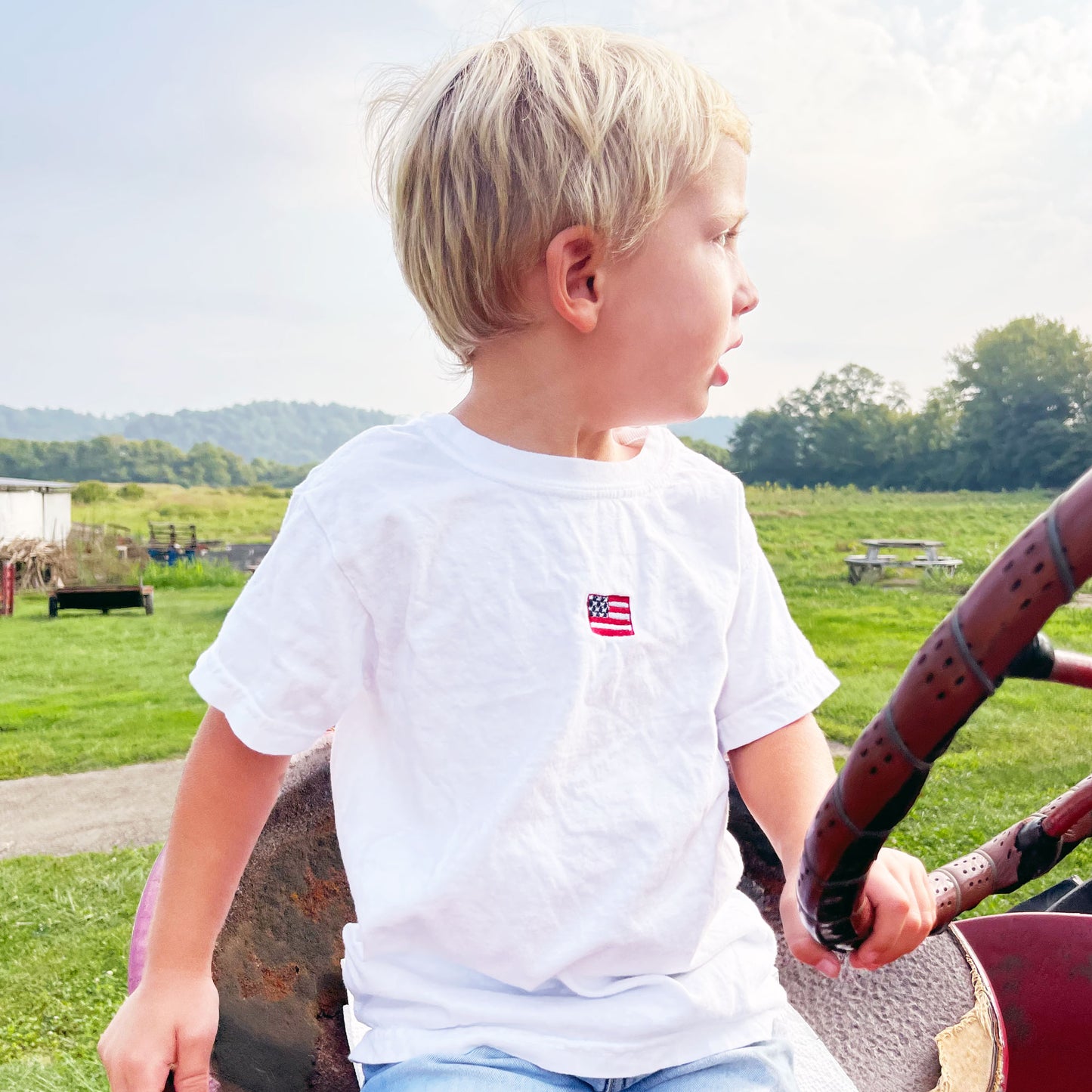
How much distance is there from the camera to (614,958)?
0.64 metres

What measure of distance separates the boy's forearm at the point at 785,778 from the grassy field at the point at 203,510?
944cm

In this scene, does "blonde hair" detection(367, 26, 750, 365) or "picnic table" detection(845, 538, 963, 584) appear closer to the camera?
"blonde hair" detection(367, 26, 750, 365)

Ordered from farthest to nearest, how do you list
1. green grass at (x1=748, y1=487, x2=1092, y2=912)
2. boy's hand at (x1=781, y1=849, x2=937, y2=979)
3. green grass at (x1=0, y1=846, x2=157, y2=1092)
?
green grass at (x1=748, y1=487, x2=1092, y2=912)
green grass at (x1=0, y1=846, x2=157, y2=1092)
boy's hand at (x1=781, y1=849, x2=937, y2=979)

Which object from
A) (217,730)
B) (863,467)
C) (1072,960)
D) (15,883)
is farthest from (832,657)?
(217,730)

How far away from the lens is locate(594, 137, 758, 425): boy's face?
667mm

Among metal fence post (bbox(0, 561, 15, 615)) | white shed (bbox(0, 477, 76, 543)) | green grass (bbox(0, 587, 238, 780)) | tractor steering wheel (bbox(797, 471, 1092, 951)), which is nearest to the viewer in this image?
tractor steering wheel (bbox(797, 471, 1092, 951))

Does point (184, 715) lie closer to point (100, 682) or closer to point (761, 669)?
point (100, 682)

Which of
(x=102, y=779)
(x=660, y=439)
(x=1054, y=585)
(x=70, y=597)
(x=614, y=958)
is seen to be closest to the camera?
(x=1054, y=585)

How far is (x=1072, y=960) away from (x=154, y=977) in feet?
2.23

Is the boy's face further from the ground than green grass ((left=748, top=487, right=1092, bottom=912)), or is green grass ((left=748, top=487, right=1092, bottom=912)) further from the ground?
the boy's face

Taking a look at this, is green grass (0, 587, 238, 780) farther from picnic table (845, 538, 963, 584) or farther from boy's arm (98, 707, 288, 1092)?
boy's arm (98, 707, 288, 1092)

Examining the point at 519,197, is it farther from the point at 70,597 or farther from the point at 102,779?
the point at 70,597

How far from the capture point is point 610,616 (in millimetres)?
686

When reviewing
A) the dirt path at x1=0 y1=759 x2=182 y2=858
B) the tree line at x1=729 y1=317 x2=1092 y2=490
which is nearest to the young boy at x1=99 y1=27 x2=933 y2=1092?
the dirt path at x1=0 y1=759 x2=182 y2=858
